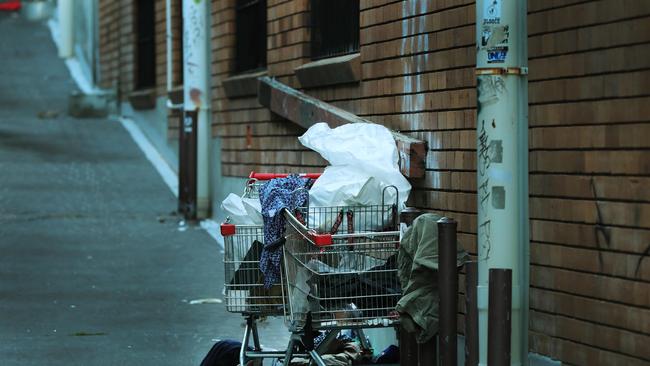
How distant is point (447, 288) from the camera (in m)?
5.82

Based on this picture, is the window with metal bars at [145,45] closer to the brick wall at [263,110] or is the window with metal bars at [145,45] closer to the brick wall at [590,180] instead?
the brick wall at [263,110]

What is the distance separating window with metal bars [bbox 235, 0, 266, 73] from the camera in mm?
12797

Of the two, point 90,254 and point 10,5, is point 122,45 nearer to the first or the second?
point 90,254

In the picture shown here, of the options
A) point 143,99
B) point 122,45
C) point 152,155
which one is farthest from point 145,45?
point 152,155

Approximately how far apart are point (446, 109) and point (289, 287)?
1729mm

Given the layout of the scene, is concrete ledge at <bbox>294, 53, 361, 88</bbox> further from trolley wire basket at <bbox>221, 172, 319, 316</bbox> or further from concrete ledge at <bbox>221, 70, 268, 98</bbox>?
trolley wire basket at <bbox>221, 172, 319, 316</bbox>

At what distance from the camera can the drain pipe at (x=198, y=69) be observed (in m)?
14.1

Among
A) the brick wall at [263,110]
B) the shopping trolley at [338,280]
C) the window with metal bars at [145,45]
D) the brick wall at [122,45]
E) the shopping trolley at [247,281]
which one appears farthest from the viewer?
the window with metal bars at [145,45]

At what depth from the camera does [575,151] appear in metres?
5.97

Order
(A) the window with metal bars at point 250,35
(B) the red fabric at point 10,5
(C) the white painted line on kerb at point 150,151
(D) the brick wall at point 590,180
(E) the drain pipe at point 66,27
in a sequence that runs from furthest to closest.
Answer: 1. (B) the red fabric at point 10,5
2. (E) the drain pipe at point 66,27
3. (C) the white painted line on kerb at point 150,151
4. (A) the window with metal bars at point 250,35
5. (D) the brick wall at point 590,180

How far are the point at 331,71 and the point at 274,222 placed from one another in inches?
131

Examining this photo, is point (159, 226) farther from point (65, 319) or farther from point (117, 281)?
point (65, 319)

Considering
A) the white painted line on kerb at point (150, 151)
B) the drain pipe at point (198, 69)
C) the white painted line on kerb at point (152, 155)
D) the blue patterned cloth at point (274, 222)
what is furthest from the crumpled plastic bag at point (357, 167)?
the white painted line on kerb at point (152, 155)

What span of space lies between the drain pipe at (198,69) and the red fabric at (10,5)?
1678 cm
